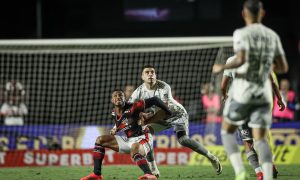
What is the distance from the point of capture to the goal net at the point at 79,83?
16078 mm

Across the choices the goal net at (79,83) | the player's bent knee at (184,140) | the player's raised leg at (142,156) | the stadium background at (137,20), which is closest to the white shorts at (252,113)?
the player's raised leg at (142,156)

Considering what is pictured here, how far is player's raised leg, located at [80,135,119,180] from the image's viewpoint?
9531 mm

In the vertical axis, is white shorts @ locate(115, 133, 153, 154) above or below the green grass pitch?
above

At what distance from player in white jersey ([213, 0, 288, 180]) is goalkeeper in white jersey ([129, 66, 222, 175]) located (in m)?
2.98

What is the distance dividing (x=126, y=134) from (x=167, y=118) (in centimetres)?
104

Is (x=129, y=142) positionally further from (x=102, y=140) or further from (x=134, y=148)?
(x=102, y=140)

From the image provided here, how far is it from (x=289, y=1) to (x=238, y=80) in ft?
63.2

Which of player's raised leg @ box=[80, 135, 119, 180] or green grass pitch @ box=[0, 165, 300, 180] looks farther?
green grass pitch @ box=[0, 165, 300, 180]

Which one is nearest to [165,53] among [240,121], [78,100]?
[78,100]

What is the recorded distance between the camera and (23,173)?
11.8m

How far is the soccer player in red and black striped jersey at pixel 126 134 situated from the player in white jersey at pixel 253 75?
198 cm

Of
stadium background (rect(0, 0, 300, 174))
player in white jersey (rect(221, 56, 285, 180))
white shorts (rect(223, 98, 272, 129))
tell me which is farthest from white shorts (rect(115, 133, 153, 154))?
stadium background (rect(0, 0, 300, 174))

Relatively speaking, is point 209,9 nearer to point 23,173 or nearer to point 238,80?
point 23,173

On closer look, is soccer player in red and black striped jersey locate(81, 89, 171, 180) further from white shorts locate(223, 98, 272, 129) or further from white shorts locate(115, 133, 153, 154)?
white shorts locate(223, 98, 272, 129)
